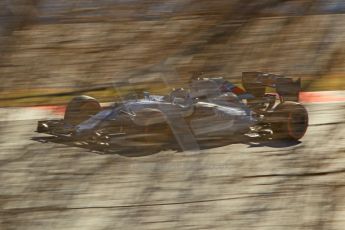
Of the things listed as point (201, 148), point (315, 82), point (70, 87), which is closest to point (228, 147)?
point (201, 148)

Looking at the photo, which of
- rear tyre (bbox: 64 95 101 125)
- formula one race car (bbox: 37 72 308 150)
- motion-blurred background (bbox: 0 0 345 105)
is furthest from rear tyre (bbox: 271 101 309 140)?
rear tyre (bbox: 64 95 101 125)

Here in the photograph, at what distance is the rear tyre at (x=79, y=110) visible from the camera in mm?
2459

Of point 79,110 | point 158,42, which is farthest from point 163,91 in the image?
point 79,110

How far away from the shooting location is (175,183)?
2.58m

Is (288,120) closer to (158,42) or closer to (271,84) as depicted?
(271,84)

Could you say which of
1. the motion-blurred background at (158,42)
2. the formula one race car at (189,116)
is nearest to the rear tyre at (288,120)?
the formula one race car at (189,116)

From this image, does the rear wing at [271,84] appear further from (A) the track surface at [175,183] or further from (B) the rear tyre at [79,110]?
(B) the rear tyre at [79,110]

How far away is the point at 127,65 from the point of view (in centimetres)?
243

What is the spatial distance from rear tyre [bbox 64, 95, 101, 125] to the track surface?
92mm

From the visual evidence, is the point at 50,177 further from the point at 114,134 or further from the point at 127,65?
the point at 127,65

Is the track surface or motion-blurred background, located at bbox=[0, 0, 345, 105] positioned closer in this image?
motion-blurred background, located at bbox=[0, 0, 345, 105]

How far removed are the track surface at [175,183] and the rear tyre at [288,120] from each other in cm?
5

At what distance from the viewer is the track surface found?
2.55 metres

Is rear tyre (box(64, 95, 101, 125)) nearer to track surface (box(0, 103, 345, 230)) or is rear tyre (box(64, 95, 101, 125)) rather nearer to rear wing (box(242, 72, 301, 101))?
track surface (box(0, 103, 345, 230))
